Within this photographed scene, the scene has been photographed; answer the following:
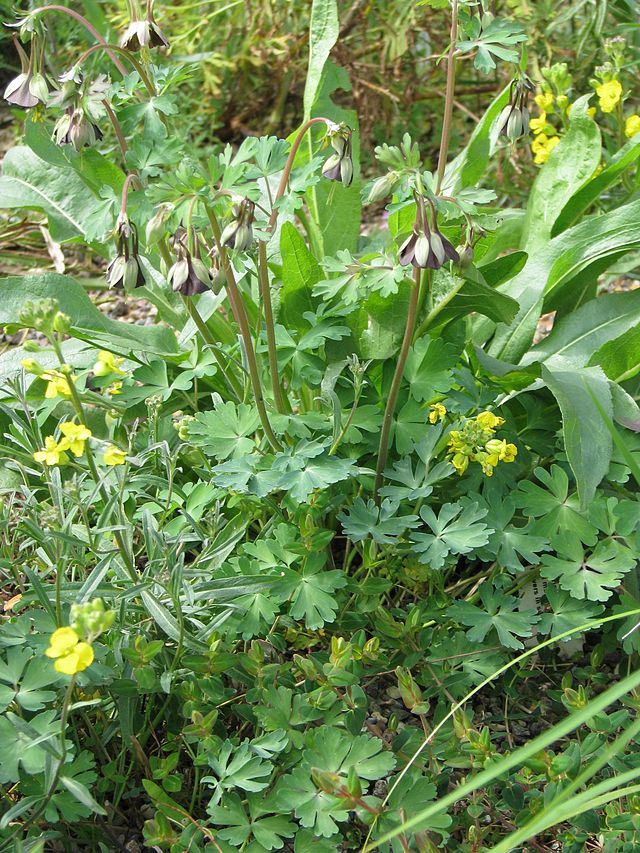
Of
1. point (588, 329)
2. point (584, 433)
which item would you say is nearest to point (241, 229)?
point (584, 433)

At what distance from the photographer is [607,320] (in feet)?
6.70

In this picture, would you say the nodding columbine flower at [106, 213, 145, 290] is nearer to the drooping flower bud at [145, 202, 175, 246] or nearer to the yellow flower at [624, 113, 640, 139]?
the drooping flower bud at [145, 202, 175, 246]

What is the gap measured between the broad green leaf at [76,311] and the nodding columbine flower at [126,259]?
0.54m

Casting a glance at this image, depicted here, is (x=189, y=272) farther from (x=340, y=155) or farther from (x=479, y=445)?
(x=479, y=445)

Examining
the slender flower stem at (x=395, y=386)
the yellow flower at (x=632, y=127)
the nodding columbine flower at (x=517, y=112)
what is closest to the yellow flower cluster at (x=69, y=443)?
the slender flower stem at (x=395, y=386)

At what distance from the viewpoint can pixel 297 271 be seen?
6.51 ft

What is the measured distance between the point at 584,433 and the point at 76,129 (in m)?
1.08

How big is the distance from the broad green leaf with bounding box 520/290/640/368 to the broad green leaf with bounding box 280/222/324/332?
513mm

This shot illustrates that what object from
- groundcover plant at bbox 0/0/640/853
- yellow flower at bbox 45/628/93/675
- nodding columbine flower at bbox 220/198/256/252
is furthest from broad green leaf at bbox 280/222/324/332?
yellow flower at bbox 45/628/93/675

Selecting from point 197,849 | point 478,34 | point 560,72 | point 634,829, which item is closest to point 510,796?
point 634,829

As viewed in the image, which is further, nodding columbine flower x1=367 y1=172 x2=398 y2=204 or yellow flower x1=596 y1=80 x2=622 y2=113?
yellow flower x1=596 y1=80 x2=622 y2=113

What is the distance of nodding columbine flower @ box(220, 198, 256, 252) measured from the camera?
1.37m

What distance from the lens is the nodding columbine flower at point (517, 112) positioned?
1616 mm

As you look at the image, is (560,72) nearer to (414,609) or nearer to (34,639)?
(414,609)
